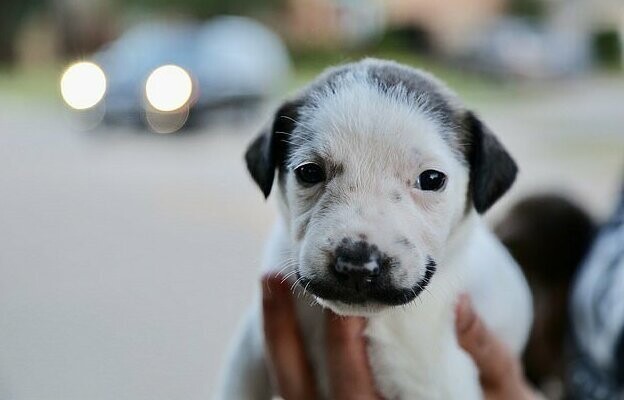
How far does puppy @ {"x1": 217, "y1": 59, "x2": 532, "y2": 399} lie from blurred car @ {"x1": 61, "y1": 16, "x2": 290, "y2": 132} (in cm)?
43

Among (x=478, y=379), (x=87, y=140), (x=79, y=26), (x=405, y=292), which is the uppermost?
(x=79, y=26)

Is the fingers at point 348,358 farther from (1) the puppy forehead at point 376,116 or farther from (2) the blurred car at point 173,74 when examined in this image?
(2) the blurred car at point 173,74

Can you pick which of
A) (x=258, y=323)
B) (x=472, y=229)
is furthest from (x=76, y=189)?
(x=472, y=229)

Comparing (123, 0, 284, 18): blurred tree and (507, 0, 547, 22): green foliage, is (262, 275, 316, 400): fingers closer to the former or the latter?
(123, 0, 284, 18): blurred tree

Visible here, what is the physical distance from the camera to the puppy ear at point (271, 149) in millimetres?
845

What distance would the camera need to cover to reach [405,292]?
2.33 feet

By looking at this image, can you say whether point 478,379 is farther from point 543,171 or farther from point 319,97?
point 543,171

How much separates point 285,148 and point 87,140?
25.6 inches

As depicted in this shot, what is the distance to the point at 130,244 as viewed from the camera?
132cm

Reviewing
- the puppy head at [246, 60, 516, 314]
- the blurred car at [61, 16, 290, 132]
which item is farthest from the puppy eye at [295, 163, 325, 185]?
the blurred car at [61, 16, 290, 132]

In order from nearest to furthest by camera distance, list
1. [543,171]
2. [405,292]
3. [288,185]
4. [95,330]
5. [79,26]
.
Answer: [405,292]
[288,185]
[95,330]
[79,26]
[543,171]

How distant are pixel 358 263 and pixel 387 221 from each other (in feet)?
0.17

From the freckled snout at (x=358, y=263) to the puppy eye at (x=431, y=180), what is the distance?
0.37ft

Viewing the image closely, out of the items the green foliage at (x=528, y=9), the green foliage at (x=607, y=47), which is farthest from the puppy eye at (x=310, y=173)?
the green foliage at (x=607, y=47)
